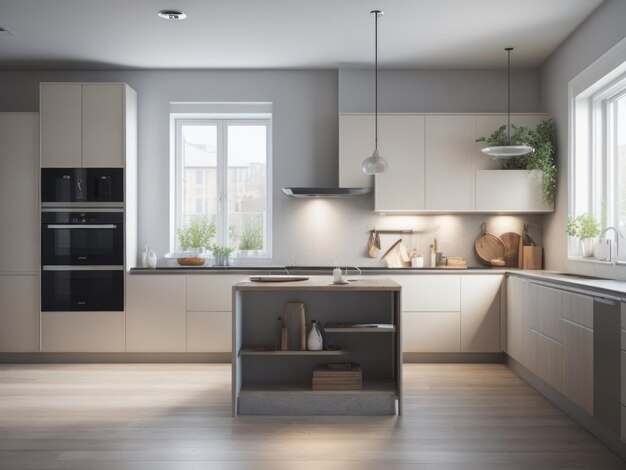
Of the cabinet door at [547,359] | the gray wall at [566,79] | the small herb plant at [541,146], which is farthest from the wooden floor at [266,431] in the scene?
the small herb plant at [541,146]

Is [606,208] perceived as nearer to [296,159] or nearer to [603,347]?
[603,347]

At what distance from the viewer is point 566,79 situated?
5.40 metres

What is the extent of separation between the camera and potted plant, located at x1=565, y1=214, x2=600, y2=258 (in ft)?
15.8

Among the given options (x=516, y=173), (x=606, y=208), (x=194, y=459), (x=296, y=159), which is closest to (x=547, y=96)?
(x=516, y=173)

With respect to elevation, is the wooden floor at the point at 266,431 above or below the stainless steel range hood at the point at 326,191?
below

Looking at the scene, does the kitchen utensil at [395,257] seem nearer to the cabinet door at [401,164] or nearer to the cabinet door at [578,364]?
the cabinet door at [401,164]

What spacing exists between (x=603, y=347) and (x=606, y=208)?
1.84 m

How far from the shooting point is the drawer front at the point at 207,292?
5.82 metres

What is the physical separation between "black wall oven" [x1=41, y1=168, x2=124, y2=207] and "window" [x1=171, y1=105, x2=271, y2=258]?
0.76m

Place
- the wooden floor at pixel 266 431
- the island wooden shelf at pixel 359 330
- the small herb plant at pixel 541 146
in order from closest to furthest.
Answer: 1. the wooden floor at pixel 266 431
2. the island wooden shelf at pixel 359 330
3. the small herb plant at pixel 541 146

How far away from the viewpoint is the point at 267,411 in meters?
4.12

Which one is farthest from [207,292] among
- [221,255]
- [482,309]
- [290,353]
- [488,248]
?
[488,248]

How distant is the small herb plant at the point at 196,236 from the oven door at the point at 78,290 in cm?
81

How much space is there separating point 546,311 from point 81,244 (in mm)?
4092
